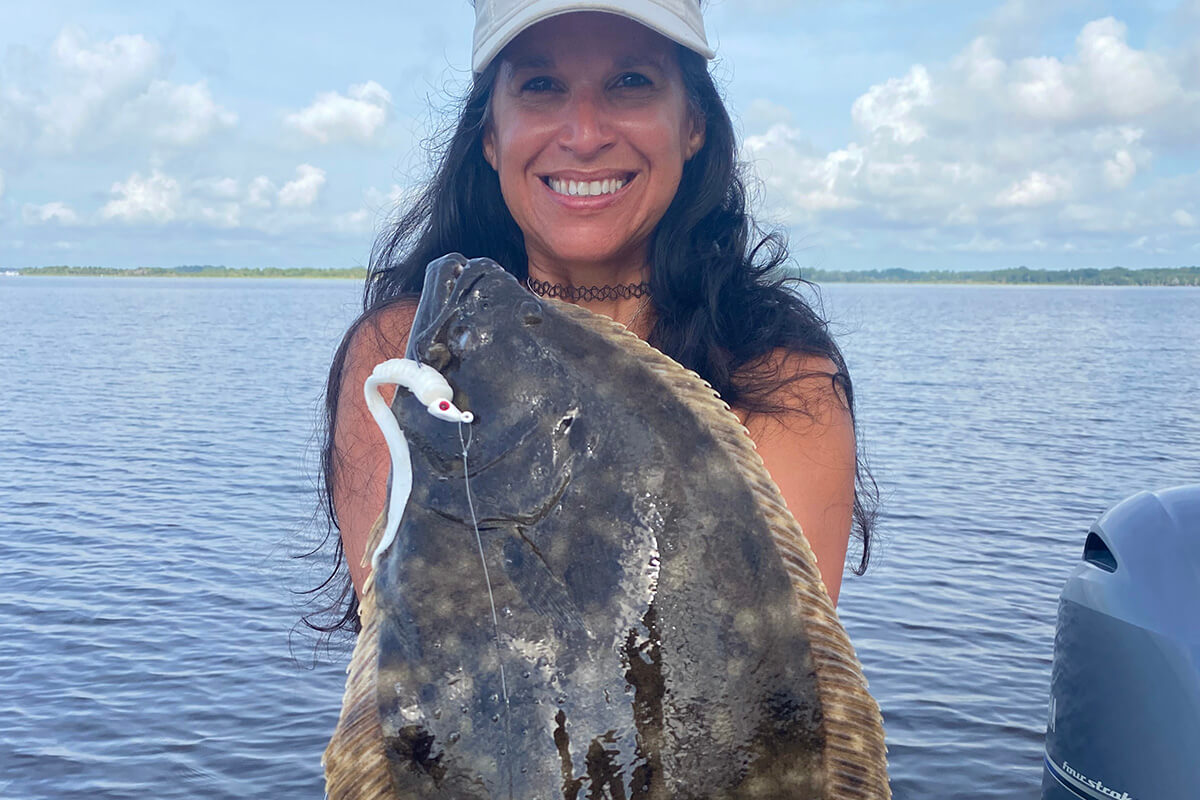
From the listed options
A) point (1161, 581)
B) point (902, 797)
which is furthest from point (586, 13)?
point (902, 797)

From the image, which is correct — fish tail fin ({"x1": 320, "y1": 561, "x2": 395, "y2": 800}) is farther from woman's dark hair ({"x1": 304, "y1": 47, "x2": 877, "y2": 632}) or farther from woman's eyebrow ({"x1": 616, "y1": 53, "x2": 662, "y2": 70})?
woman's eyebrow ({"x1": 616, "y1": 53, "x2": 662, "y2": 70})

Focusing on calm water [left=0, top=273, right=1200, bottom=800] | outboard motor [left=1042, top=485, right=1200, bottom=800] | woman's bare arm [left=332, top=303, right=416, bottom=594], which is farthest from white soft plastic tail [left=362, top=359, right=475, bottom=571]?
outboard motor [left=1042, top=485, right=1200, bottom=800]

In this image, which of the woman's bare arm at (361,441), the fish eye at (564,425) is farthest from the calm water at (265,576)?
the fish eye at (564,425)

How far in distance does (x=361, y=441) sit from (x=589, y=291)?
76 cm

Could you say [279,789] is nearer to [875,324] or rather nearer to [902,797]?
[902,797]

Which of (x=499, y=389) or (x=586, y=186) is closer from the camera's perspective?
(x=499, y=389)

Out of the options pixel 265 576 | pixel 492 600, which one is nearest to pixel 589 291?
pixel 492 600

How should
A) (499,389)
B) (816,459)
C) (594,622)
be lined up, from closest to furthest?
(594,622)
(499,389)
(816,459)

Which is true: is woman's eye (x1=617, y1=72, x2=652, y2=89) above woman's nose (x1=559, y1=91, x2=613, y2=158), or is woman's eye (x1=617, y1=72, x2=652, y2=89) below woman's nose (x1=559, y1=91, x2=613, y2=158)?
above

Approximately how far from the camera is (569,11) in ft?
8.09

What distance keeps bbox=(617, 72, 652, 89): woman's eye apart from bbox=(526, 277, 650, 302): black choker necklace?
0.57m

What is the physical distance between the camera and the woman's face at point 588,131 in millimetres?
2691

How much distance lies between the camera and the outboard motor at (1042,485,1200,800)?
12.4 feet

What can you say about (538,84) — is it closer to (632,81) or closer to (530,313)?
(632,81)
